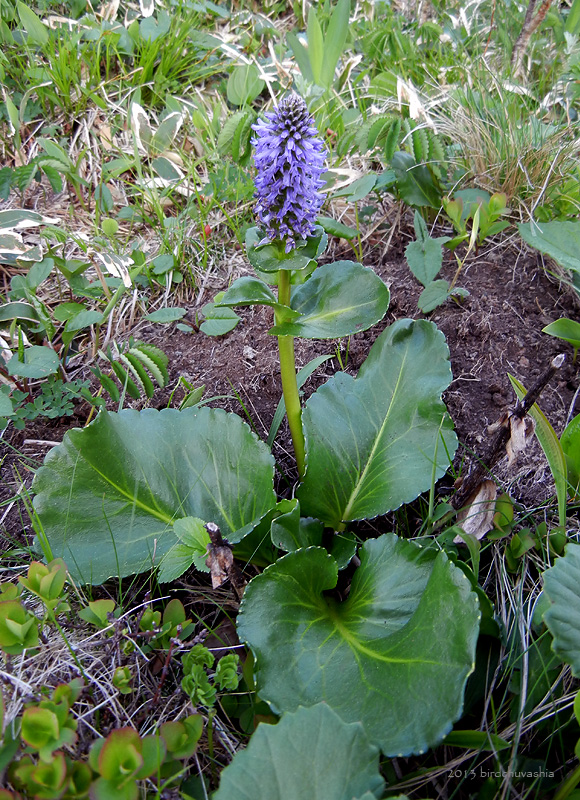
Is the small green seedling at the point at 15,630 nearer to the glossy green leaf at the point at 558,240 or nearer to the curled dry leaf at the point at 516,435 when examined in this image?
the curled dry leaf at the point at 516,435

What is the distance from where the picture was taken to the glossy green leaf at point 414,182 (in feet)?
7.93

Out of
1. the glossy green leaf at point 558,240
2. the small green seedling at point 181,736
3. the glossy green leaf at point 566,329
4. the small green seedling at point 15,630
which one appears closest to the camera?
the small green seedling at point 181,736

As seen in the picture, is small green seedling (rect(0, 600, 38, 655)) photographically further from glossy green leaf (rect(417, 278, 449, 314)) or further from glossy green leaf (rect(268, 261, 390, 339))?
glossy green leaf (rect(417, 278, 449, 314))

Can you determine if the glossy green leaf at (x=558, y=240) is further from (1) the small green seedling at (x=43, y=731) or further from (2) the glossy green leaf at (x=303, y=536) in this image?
(1) the small green seedling at (x=43, y=731)

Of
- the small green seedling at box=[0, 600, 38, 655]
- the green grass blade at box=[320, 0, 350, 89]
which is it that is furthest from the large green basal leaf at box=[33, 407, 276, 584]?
the green grass blade at box=[320, 0, 350, 89]

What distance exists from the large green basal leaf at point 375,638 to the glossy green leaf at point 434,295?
933mm

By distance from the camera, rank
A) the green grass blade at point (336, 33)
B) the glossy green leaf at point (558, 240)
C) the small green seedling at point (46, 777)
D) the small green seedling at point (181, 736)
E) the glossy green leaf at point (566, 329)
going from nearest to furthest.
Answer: the small green seedling at point (46, 777) < the small green seedling at point (181, 736) < the glossy green leaf at point (566, 329) < the glossy green leaf at point (558, 240) < the green grass blade at point (336, 33)

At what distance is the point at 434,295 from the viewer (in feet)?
6.92

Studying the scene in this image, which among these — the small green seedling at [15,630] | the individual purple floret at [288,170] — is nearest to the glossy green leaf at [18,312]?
the individual purple floret at [288,170]

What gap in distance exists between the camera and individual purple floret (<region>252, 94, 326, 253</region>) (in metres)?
1.47

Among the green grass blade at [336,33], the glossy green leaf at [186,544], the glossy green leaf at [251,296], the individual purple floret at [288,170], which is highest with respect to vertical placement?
the green grass blade at [336,33]

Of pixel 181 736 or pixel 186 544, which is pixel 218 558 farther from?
pixel 181 736

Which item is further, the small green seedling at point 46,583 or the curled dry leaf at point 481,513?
the curled dry leaf at point 481,513

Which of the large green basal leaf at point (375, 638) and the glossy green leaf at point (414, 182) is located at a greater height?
the glossy green leaf at point (414, 182)
